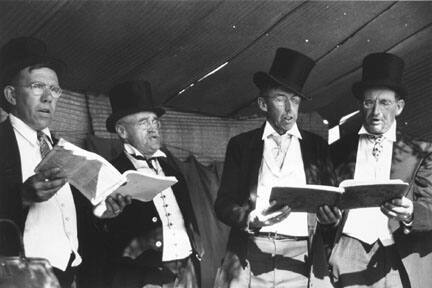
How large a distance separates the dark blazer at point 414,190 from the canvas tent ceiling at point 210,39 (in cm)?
102

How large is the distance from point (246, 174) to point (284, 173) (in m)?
0.23

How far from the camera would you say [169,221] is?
4.88 metres

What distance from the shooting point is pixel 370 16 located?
18.3 ft

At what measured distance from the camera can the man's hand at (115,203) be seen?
14.4 feet

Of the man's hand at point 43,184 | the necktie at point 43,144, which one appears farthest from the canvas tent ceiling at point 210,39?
the man's hand at point 43,184

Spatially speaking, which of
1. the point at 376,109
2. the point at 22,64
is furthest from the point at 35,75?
the point at 376,109

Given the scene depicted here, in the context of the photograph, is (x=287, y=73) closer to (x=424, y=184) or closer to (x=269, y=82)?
(x=269, y=82)

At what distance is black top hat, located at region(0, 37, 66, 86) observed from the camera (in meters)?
4.38

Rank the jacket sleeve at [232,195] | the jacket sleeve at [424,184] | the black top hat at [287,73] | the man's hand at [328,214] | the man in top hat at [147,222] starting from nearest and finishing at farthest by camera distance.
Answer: the man's hand at [328,214] < the jacket sleeve at [232,195] < the man in top hat at [147,222] < the jacket sleeve at [424,184] < the black top hat at [287,73]

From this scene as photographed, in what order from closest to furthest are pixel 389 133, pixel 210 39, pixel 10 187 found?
pixel 10 187
pixel 389 133
pixel 210 39

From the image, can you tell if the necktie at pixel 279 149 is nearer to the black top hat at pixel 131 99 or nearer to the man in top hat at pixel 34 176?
the black top hat at pixel 131 99

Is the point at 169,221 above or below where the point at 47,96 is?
below

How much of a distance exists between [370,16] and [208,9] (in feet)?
4.26

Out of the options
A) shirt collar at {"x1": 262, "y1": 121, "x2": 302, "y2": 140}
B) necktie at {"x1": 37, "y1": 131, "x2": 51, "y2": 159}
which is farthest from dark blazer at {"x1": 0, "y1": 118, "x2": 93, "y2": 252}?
shirt collar at {"x1": 262, "y1": 121, "x2": 302, "y2": 140}
